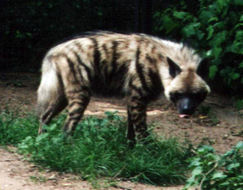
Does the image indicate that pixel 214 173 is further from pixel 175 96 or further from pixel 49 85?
pixel 49 85

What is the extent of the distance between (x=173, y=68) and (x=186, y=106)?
0.40m

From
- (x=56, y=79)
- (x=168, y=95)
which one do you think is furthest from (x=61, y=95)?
(x=168, y=95)

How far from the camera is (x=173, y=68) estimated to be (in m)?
4.93

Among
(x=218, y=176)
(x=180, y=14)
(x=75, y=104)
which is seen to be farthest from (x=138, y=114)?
(x=180, y=14)

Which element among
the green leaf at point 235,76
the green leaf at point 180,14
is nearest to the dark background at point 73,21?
the green leaf at point 180,14

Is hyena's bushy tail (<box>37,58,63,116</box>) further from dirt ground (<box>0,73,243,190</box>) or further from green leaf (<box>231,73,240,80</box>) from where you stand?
green leaf (<box>231,73,240,80</box>)

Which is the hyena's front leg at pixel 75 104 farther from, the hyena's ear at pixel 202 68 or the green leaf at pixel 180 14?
the green leaf at pixel 180 14

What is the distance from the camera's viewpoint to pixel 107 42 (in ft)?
17.1

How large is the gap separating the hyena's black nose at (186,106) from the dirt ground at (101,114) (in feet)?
1.47

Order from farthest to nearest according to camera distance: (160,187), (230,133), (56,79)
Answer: (230,133) → (56,79) → (160,187)

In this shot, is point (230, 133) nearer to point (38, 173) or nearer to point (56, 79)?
point (56, 79)

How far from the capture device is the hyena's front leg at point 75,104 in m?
4.86

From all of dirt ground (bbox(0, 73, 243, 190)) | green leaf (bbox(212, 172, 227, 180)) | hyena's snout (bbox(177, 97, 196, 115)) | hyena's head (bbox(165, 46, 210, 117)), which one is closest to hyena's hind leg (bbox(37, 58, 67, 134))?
dirt ground (bbox(0, 73, 243, 190))

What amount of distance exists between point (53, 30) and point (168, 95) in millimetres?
4021
